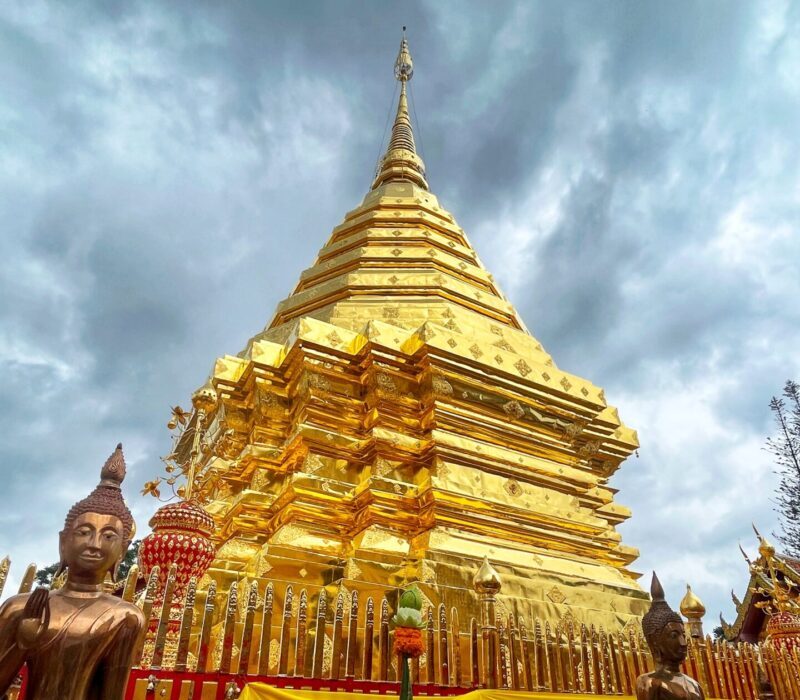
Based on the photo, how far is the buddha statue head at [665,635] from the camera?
12.2 feet

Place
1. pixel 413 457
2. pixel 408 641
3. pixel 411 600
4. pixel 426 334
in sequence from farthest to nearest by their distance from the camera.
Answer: pixel 426 334 < pixel 413 457 < pixel 411 600 < pixel 408 641

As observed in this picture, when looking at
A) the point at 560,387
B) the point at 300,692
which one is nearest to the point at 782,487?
the point at 560,387

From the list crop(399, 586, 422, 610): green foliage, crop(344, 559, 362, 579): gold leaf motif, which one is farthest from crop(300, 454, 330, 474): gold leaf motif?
crop(399, 586, 422, 610): green foliage

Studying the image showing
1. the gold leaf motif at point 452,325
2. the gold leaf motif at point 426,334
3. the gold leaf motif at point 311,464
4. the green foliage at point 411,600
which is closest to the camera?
the green foliage at point 411,600

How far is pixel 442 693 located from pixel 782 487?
18.9m

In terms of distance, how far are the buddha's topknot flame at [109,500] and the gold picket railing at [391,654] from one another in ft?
2.46

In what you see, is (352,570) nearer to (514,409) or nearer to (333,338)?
(333,338)

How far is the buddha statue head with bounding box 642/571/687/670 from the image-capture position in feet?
12.2

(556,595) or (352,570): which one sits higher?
(352,570)

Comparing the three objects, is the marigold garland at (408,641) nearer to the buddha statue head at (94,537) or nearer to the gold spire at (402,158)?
the buddha statue head at (94,537)

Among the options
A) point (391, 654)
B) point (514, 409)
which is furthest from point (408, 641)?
point (514, 409)

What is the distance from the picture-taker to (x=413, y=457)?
26.0ft

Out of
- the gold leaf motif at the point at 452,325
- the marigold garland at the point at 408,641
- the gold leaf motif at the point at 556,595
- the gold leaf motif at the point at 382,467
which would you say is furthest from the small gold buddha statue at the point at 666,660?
the gold leaf motif at the point at 452,325

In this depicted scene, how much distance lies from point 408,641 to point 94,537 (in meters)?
1.59
